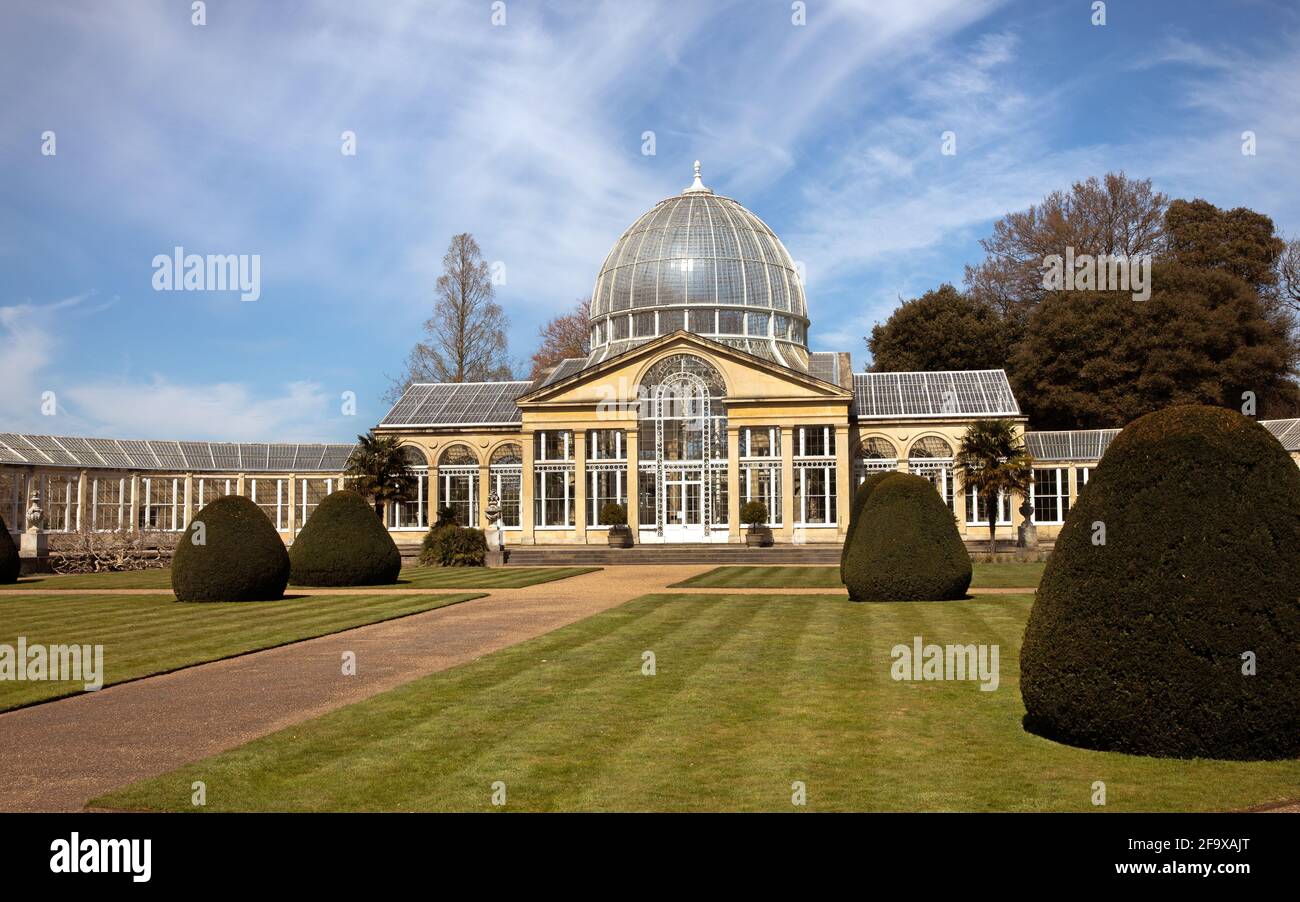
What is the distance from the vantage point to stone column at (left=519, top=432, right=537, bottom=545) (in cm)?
5000

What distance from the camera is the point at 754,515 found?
46062mm

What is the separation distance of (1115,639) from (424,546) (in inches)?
1333

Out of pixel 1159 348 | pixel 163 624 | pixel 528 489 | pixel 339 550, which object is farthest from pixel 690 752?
pixel 1159 348

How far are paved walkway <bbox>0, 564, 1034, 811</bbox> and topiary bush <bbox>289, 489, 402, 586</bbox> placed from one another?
767cm

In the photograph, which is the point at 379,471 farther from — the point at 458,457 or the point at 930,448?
the point at 930,448

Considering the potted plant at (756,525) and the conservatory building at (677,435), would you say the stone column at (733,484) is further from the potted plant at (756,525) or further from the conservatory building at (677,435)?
the potted plant at (756,525)

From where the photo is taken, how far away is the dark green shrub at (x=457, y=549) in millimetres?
39844

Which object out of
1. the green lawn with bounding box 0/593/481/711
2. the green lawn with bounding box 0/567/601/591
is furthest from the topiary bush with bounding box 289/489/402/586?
the green lawn with bounding box 0/593/481/711

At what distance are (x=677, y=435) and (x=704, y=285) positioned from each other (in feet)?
26.1

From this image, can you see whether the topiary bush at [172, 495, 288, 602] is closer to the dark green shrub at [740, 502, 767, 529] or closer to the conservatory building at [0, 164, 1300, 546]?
the conservatory building at [0, 164, 1300, 546]

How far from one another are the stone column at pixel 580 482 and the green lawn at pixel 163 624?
22.7 meters

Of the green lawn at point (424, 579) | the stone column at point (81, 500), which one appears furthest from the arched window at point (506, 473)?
the stone column at point (81, 500)

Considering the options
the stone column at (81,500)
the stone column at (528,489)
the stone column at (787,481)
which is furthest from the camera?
the stone column at (528,489)
